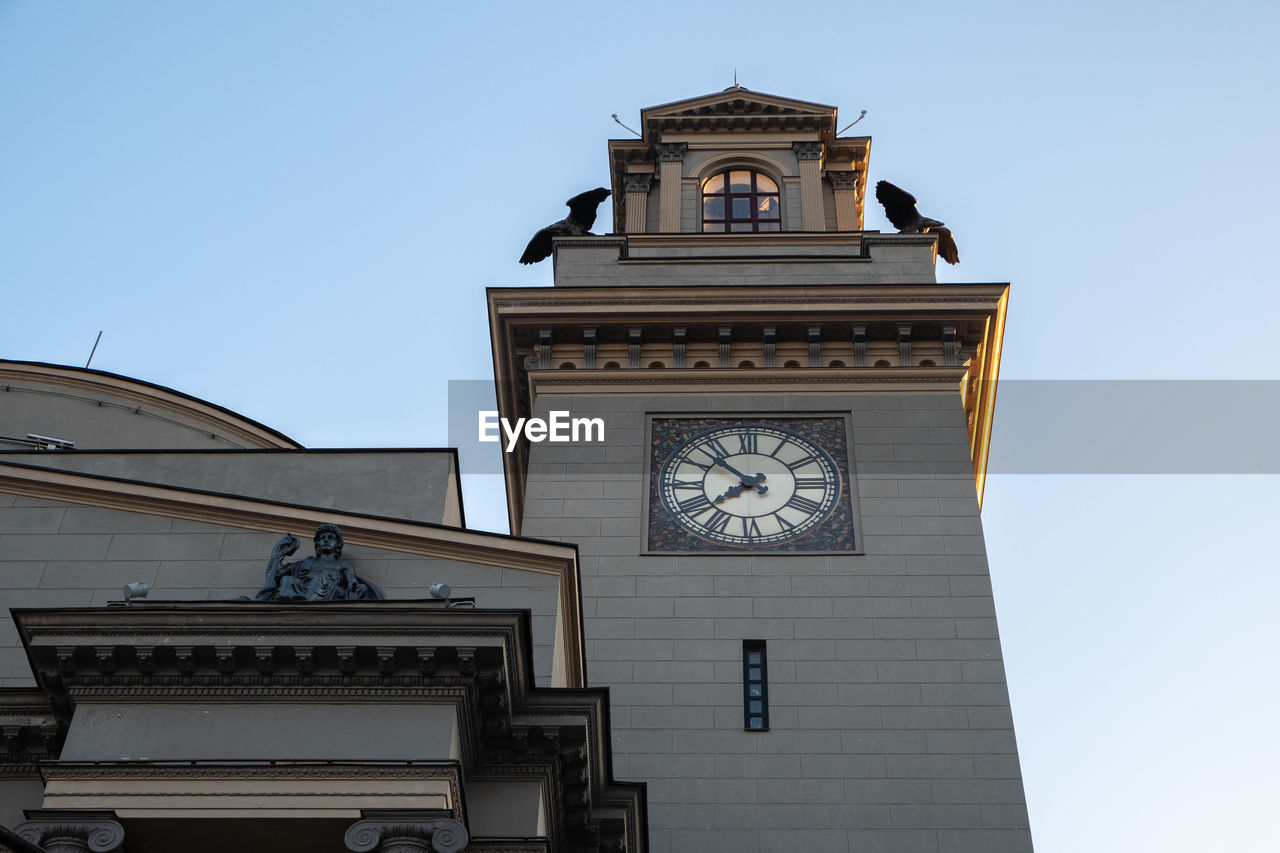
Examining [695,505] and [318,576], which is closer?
[318,576]

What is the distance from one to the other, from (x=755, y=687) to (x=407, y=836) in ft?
31.9

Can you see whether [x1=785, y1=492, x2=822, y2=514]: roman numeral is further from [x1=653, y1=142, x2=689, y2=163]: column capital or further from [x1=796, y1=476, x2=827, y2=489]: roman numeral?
[x1=653, y1=142, x2=689, y2=163]: column capital

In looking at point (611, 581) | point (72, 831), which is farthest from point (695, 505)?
point (72, 831)

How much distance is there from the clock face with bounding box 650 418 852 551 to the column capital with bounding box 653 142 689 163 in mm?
8424

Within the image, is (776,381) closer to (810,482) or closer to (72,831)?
(810,482)

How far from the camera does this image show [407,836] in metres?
16.9

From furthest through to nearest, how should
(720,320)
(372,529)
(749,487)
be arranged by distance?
Result: (720,320), (749,487), (372,529)

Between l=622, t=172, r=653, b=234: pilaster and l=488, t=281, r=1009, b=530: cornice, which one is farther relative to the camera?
l=622, t=172, r=653, b=234: pilaster

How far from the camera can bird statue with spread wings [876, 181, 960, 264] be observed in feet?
114

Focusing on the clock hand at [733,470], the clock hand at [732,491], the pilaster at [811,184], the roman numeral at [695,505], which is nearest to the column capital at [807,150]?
the pilaster at [811,184]

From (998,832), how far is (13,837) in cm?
1338

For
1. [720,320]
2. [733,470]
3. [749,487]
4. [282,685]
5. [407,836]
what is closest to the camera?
[407,836]

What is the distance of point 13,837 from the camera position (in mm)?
13719

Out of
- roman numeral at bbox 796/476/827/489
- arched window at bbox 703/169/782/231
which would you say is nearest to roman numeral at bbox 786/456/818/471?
roman numeral at bbox 796/476/827/489
